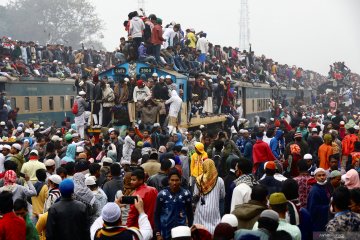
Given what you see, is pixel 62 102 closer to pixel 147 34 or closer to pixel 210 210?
pixel 147 34

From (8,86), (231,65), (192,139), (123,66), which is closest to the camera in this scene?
→ (192,139)

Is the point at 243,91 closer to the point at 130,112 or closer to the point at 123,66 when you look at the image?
the point at 123,66

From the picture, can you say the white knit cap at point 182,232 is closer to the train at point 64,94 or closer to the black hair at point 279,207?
the black hair at point 279,207

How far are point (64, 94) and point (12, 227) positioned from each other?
74.2ft

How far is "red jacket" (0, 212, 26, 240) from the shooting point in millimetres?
7301

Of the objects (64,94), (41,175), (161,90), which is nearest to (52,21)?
(64,94)

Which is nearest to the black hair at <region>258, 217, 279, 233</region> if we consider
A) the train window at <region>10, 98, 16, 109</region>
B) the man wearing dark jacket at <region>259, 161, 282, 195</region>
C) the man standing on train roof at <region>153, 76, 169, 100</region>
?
the man wearing dark jacket at <region>259, 161, 282, 195</region>

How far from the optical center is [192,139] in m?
16.5

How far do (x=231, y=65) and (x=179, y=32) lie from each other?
6976mm

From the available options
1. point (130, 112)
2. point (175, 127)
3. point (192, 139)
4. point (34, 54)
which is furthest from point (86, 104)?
point (34, 54)

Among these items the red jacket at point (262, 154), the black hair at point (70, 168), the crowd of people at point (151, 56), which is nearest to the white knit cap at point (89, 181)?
the black hair at point (70, 168)

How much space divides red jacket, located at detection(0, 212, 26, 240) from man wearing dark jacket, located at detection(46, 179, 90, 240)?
0.99ft

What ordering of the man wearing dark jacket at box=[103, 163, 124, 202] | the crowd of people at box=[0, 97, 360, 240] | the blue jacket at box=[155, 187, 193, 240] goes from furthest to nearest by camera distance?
the man wearing dark jacket at box=[103, 163, 124, 202], the blue jacket at box=[155, 187, 193, 240], the crowd of people at box=[0, 97, 360, 240]

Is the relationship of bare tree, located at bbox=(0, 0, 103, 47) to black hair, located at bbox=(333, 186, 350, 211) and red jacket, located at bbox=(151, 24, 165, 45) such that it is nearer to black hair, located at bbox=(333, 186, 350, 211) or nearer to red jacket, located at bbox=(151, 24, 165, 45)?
red jacket, located at bbox=(151, 24, 165, 45)
